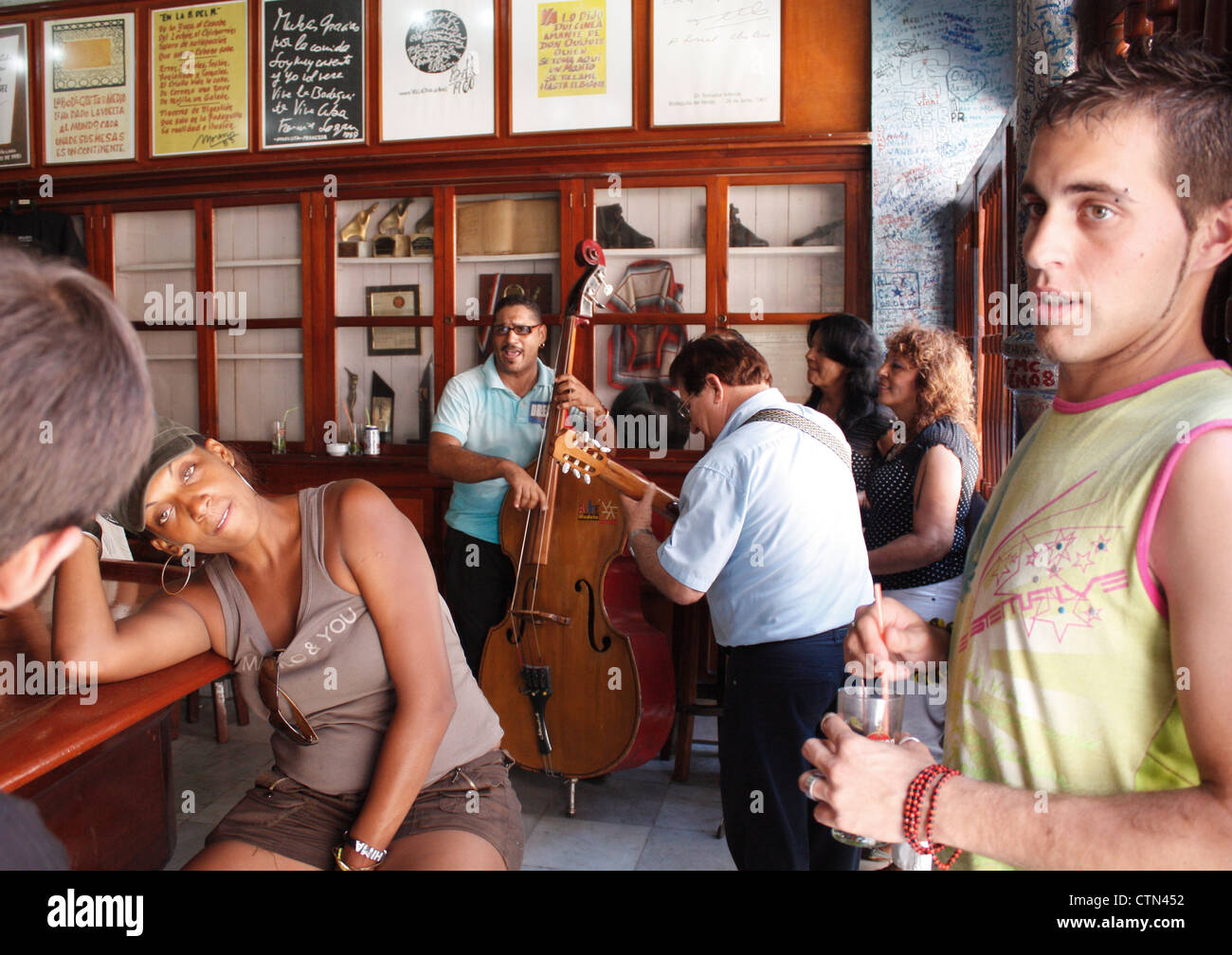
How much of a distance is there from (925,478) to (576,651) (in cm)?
117

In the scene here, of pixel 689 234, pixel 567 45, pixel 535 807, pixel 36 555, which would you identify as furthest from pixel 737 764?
pixel 567 45

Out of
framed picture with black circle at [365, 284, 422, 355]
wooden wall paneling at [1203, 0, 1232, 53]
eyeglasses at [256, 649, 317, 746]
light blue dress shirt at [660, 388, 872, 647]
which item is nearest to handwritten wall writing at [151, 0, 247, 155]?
framed picture with black circle at [365, 284, 422, 355]

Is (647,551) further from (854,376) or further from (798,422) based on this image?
(854,376)

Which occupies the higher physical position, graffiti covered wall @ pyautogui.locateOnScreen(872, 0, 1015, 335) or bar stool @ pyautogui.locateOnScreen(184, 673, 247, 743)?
graffiti covered wall @ pyautogui.locateOnScreen(872, 0, 1015, 335)

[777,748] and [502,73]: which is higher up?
[502,73]

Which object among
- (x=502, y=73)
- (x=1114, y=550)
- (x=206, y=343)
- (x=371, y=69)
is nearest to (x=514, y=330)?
(x=502, y=73)

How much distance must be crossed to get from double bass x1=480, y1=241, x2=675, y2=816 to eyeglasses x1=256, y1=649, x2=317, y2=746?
1293 mm

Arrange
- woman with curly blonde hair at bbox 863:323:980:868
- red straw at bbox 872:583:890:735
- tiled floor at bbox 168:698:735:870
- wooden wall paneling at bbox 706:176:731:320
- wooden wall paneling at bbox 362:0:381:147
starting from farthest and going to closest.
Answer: wooden wall paneling at bbox 362:0:381:147 < wooden wall paneling at bbox 706:176:731:320 < tiled floor at bbox 168:698:735:870 < woman with curly blonde hair at bbox 863:323:980:868 < red straw at bbox 872:583:890:735

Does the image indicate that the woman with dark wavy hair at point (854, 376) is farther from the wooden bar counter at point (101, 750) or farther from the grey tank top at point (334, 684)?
the wooden bar counter at point (101, 750)

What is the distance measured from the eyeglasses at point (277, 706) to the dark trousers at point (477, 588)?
59.6 inches

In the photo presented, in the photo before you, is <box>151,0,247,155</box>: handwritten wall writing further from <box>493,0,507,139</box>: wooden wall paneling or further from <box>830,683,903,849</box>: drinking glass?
<box>830,683,903,849</box>: drinking glass

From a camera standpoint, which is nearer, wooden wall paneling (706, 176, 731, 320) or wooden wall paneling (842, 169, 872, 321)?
wooden wall paneling (842, 169, 872, 321)

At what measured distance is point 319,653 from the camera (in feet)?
5.12

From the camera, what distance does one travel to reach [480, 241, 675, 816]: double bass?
280 centimetres
